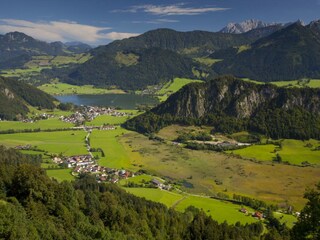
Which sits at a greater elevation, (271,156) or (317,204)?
(317,204)

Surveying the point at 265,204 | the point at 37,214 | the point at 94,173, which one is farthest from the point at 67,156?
the point at 37,214

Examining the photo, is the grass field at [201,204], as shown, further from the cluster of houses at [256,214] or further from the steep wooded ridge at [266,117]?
the steep wooded ridge at [266,117]

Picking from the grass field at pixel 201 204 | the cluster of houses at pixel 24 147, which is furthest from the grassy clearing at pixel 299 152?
the cluster of houses at pixel 24 147

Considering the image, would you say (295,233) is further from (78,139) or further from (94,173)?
(78,139)

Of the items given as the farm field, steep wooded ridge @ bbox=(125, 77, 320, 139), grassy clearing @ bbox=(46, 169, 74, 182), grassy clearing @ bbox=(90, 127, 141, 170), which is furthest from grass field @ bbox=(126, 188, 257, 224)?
steep wooded ridge @ bbox=(125, 77, 320, 139)

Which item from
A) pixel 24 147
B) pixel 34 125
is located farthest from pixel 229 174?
pixel 34 125

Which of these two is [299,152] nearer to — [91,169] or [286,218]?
[286,218]

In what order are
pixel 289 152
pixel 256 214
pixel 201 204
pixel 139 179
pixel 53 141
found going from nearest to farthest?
pixel 256 214 < pixel 201 204 < pixel 139 179 < pixel 289 152 < pixel 53 141
